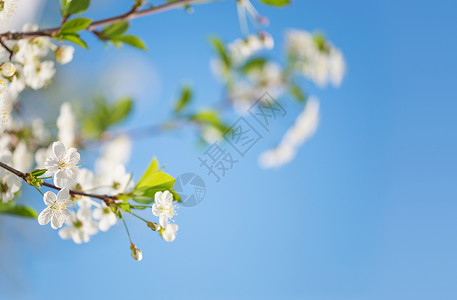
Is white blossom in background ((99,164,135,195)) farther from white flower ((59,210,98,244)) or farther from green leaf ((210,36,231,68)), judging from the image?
green leaf ((210,36,231,68))

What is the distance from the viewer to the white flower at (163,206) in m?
0.67

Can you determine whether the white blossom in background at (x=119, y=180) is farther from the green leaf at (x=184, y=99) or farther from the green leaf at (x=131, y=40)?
the green leaf at (x=184, y=99)

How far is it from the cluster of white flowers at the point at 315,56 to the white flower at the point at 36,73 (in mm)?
1013

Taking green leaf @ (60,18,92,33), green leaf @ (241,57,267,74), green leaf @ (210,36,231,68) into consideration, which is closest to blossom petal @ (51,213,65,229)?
green leaf @ (60,18,92,33)

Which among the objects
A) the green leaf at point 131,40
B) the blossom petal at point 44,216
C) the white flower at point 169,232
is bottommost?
the white flower at point 169,232

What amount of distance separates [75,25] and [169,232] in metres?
0.40

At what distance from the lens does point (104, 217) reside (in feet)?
2.54

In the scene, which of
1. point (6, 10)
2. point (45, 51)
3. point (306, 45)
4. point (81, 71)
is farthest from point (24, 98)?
point (306, 45)

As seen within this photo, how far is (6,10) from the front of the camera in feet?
2.21

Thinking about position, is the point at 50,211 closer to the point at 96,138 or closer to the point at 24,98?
the point at 24,98

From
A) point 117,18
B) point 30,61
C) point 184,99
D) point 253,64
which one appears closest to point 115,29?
point 117,18

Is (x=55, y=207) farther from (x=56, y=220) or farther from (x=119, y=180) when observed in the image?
(x=119, y=180)

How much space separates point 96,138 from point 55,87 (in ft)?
1.22

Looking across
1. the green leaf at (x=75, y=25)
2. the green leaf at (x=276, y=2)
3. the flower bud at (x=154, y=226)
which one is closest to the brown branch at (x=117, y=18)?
the green leaf at (x=75, y=25)
